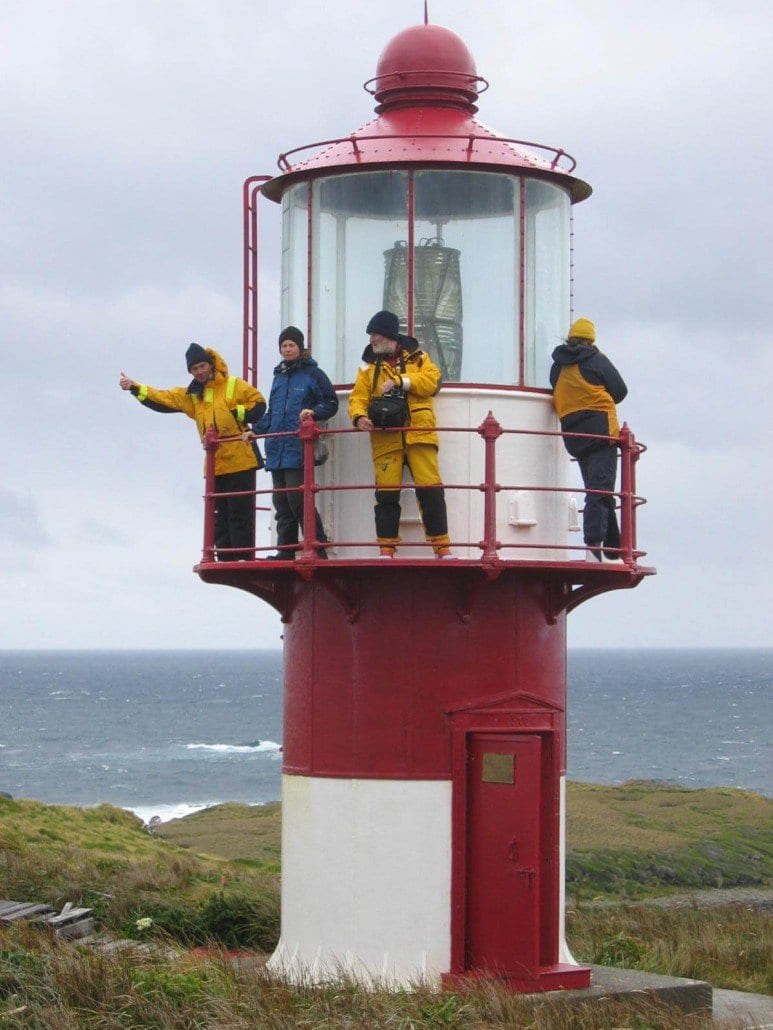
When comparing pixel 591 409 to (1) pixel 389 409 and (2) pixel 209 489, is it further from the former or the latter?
(2) pixel 209 489

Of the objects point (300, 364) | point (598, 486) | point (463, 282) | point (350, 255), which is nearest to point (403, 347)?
point (300, 364)

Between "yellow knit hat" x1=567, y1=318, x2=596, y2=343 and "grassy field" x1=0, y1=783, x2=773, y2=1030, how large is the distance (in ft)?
15.2

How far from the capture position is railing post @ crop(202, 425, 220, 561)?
40.1 feet

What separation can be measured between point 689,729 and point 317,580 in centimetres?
10662

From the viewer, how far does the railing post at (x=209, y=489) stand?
12219 millimetres

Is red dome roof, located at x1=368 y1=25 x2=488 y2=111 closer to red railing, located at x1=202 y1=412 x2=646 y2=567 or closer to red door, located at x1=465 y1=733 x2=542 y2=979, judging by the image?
red railing, located at x1=202 y1=412 x2=646 y2=567

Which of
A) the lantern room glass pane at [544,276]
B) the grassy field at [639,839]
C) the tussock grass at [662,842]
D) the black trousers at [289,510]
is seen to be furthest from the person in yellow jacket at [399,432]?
the tussock grass at [662,842]

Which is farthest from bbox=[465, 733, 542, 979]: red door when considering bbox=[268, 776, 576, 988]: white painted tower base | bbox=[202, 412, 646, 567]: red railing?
bbox=[202, 412, 646, 567]: red railing

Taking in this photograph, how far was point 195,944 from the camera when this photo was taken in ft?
48.0

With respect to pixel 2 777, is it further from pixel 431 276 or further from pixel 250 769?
pixel 431 276

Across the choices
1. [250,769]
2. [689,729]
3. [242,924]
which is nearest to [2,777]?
[250,769]

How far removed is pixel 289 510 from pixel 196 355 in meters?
1.37

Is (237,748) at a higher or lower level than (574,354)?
lower

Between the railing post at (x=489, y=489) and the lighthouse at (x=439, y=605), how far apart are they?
15.6 inches
